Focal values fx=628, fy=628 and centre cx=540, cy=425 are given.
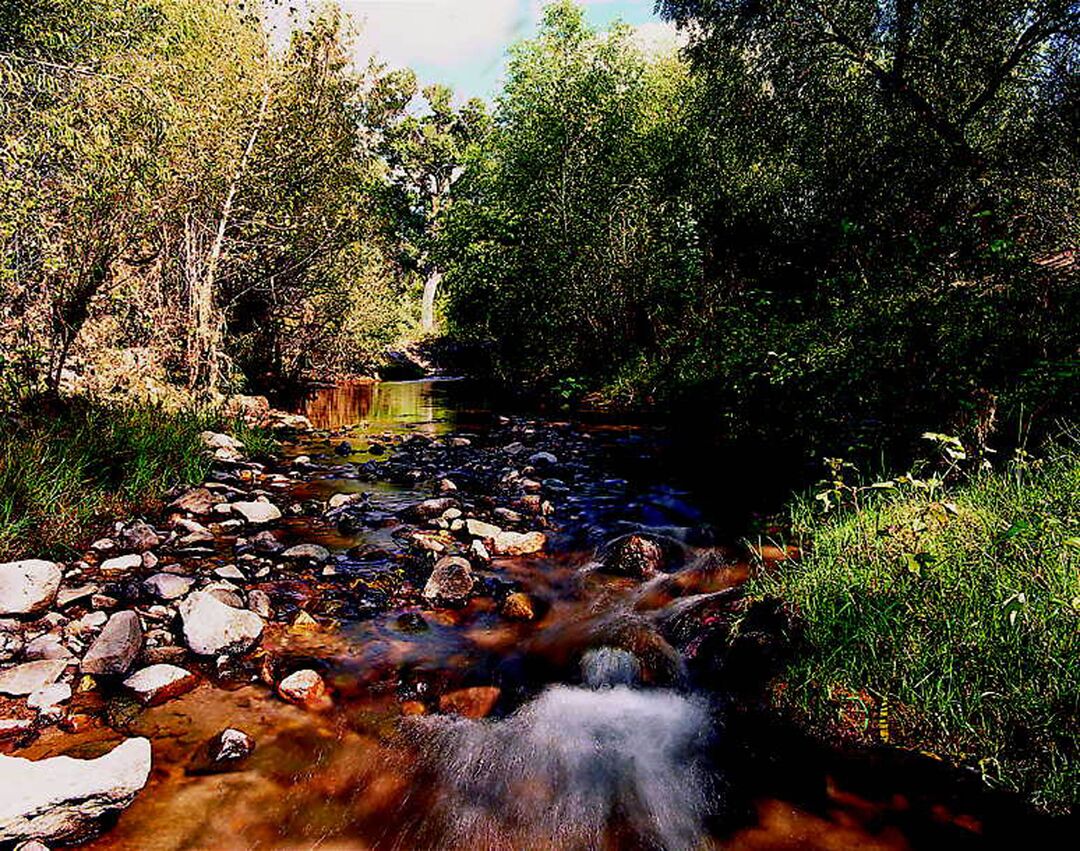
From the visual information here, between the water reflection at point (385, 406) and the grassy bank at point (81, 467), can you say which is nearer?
the grassy bank at point (81, 467)

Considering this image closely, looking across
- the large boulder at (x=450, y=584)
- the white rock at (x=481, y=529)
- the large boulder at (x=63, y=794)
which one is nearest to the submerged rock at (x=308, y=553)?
the large boulder at (x=450, y=584)

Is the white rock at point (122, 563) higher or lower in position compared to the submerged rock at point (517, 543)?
higher

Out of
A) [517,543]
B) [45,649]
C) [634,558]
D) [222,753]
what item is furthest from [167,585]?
[634,558]

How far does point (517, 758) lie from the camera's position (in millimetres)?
3691

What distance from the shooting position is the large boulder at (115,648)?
398 cm

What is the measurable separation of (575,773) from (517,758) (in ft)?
1.17

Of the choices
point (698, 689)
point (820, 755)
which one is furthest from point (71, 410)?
point (820, 755)

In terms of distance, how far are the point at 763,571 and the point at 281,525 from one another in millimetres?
5381

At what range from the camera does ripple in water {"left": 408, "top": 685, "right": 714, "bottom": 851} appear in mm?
3176

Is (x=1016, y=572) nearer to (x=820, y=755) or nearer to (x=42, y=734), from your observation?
(x=820, y=755)

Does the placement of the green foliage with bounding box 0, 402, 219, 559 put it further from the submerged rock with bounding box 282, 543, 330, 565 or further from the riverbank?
the submerged rock with bounding box 282, 543, 330, 565

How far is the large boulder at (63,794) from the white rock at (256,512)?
446 cm

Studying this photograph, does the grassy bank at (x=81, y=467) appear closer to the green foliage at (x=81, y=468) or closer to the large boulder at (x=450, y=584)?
the green foliage at (x=81, y=468)

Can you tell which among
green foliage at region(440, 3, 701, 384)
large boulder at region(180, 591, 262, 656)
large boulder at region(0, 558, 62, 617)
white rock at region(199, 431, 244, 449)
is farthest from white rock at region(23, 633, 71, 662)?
green foliage at region(440, 3, 701, 384)
